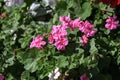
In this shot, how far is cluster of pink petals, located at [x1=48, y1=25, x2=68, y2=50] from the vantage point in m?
2.59

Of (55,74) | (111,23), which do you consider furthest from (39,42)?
(111,23)

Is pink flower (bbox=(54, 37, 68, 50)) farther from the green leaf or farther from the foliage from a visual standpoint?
the green leaf

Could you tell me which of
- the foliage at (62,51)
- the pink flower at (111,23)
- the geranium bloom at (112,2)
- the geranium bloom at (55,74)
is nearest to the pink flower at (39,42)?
the foliage at (62,51)

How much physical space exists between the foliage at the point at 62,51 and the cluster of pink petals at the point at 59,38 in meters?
0.05

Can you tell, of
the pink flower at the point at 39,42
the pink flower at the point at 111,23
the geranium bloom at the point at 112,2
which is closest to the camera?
the pink flower at the point at 39,42

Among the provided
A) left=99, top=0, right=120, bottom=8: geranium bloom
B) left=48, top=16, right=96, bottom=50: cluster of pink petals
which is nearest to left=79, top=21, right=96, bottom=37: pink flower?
left=48, top=16, right=96, bottom=50: cluster of pink petals

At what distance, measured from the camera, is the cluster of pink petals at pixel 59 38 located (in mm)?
2592

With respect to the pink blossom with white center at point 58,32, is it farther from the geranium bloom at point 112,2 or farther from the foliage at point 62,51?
the geranium bloom at point 112,2

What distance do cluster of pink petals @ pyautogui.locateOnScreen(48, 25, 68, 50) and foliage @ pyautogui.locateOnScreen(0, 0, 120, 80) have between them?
0.05 meters

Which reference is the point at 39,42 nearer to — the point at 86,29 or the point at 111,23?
the point at 86,29

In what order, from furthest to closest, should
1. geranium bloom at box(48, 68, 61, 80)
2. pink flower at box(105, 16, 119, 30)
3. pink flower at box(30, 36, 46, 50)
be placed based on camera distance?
1. pink flower at box(105, 16, 119, 30)
2. pink flower at box(30, 36, 46, 50)
3. geranium bloom at box(48, 68, 61, 80)

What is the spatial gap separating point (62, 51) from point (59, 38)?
12cm

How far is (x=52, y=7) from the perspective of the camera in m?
3.37

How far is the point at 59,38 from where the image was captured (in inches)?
102
